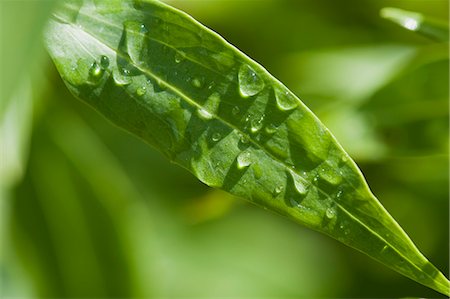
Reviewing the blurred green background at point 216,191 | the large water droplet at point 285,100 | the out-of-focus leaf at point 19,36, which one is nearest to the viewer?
the out-of-focus leaf at point 19,36

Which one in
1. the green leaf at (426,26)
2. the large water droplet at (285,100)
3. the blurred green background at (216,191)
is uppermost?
the green leaf at (426,26)

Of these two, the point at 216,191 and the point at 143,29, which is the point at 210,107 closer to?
the point at 143,29

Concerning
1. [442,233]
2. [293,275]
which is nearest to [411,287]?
[442,233]

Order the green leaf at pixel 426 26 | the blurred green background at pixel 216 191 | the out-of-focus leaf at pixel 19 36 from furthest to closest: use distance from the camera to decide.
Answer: the blurred green background at pixel 216 191, the green leaf at pixel 426 26, the out-of-focus leaf at pixel 19 36

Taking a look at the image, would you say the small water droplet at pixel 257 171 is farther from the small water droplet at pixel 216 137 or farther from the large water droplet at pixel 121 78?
the large water droplet at pixel 121 78

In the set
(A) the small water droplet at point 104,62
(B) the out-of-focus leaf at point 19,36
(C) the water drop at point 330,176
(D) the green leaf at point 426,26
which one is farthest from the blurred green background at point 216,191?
(B) the out-of-focus leaf at point 19,36

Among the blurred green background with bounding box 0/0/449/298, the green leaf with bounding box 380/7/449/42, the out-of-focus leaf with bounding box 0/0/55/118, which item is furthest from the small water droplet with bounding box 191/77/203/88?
the blurred green background with bounding box 0/0/449/298

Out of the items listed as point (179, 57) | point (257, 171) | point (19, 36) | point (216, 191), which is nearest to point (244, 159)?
point (257, 171)
